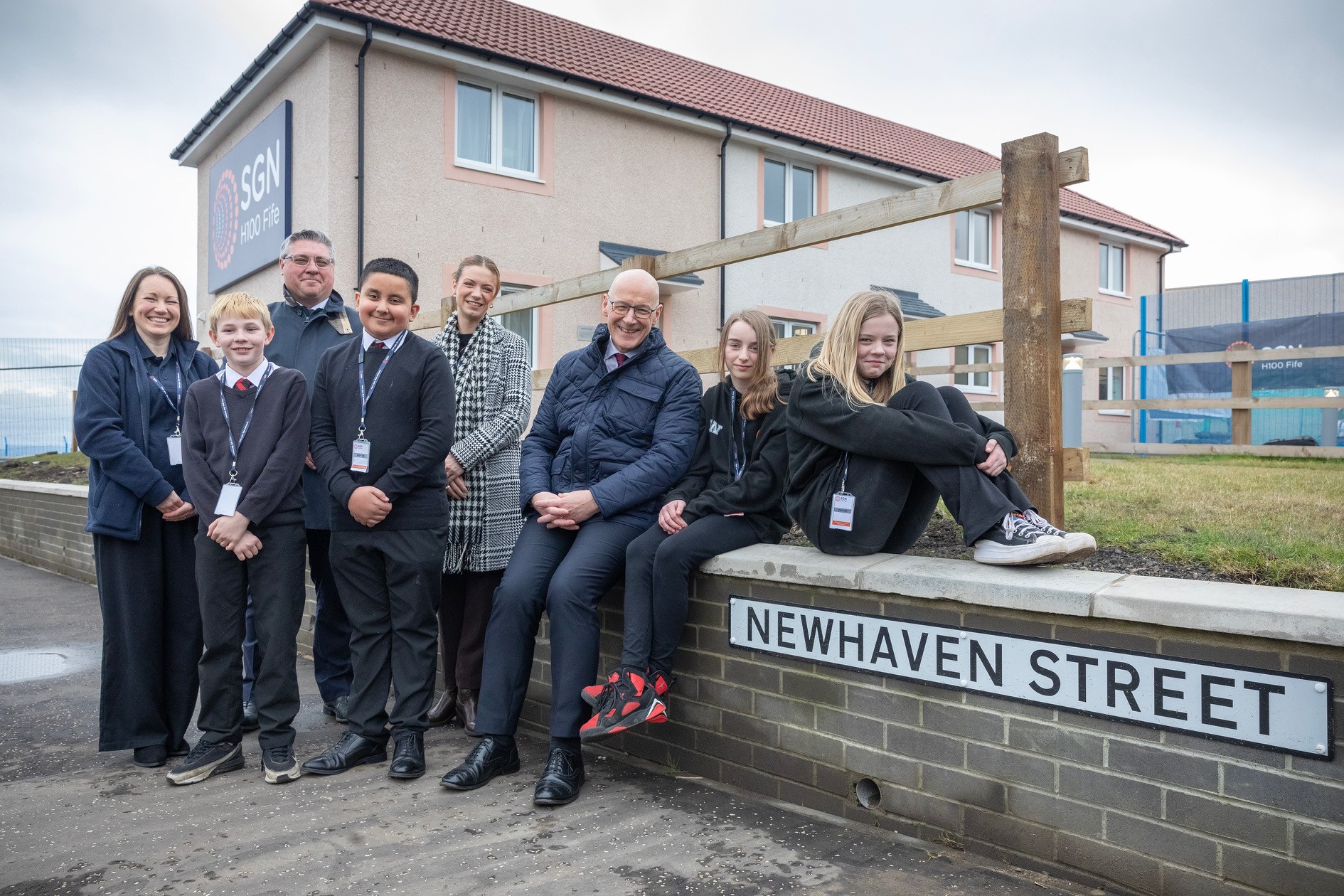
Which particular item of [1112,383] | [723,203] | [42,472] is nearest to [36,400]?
[42,472]

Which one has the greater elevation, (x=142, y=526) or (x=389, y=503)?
(x=389, y=503)

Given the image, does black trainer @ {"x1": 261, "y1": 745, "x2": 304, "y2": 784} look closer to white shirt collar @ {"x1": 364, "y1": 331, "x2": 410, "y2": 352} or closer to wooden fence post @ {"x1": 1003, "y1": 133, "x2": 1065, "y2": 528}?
white shirt collar @ {"x1": 364, "y1": 331, "x2": 410, "y2": 352}

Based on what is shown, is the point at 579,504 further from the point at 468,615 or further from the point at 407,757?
the point at 407,757

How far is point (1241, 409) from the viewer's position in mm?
10125

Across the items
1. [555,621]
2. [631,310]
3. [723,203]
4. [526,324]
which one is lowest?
[555,621]

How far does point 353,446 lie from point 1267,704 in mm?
3012

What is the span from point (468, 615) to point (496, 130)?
10.0m

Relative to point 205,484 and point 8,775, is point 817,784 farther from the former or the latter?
point 8,775

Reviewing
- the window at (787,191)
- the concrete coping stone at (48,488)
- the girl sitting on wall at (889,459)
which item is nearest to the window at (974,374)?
the window at (787,191)

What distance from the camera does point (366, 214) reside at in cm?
1145

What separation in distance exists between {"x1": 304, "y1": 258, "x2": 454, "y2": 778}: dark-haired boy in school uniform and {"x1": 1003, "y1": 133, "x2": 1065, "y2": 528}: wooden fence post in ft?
6.90

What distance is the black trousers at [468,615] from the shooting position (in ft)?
13.4

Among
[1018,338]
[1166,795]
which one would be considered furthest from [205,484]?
[1166,795]

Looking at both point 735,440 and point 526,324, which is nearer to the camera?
point 735,440
